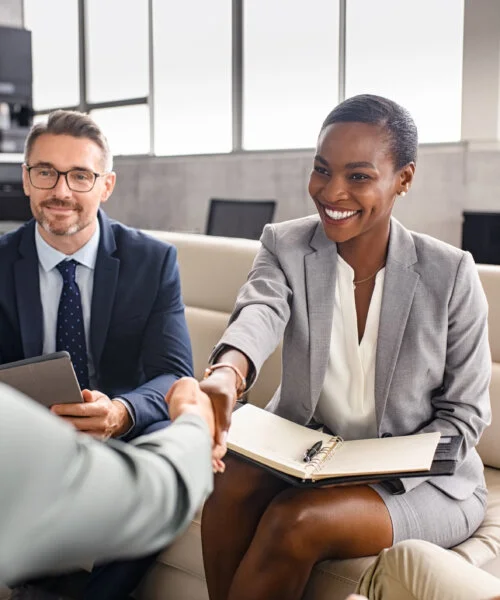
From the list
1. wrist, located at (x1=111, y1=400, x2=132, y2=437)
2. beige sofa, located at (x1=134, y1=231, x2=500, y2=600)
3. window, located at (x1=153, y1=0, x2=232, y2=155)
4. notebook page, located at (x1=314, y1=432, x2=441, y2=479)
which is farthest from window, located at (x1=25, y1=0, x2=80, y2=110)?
notebook page, located at (x1=314, y1=432, x2=441, y2=479)

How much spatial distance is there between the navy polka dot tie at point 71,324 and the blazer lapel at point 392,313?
29.4 inches

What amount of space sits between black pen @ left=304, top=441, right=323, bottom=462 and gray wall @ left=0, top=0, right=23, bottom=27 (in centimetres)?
920

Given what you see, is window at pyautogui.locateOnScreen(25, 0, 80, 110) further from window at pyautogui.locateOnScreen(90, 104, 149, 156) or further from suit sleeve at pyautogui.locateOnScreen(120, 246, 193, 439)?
suit sleeve at pyautogui.locateOnScreen(120, 246, 193, 439)

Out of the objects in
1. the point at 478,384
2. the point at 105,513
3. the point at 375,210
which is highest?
the point at 375,210

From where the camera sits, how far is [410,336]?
5.86 ft

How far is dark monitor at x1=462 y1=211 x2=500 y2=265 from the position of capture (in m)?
4.49

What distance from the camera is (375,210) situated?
1780mm

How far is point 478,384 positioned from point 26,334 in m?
→ 1.07

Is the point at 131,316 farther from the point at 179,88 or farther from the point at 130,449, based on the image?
the point at 179,88

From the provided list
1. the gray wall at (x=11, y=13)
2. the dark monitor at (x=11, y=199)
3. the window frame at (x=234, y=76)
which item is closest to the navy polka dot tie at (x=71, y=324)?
the window frame at (x=234, y=76)

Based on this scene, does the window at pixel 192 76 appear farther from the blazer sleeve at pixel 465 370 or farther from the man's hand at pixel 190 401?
the man's hand at pixel 190 401

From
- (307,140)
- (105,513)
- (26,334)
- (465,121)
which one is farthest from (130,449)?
(307,140)

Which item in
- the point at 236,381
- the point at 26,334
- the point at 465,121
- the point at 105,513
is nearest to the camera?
the point at 105,513

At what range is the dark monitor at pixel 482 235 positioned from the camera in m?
4.49
